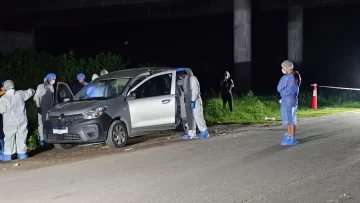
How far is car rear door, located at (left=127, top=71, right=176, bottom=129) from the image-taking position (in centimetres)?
1306

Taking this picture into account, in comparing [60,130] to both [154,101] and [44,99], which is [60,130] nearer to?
[44,99]

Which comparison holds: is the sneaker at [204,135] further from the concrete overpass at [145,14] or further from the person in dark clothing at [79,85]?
the concrete overpass at [145,14]

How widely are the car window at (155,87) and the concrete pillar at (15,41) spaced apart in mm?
21482

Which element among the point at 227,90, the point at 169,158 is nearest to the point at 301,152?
the point at 169,158

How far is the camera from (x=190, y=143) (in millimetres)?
12945

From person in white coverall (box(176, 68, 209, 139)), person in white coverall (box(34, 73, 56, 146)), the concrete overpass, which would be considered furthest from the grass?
the concrete overpass

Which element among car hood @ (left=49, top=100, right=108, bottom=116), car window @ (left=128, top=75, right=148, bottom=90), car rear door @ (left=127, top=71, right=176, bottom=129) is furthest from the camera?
car window @ (left=128, top=75, right=148, bottom=90)

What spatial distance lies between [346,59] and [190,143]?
121 ft

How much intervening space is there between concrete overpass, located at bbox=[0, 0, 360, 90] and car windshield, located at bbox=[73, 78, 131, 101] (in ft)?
54.0

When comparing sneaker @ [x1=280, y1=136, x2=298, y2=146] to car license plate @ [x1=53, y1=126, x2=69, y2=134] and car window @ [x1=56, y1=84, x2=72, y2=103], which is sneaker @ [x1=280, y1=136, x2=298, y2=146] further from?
car window @ [x1=56, y1=84, x2=72, y2=103]

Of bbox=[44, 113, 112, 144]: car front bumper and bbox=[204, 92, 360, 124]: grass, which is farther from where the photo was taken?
bbox=[204, 92, 360, 124]: grass

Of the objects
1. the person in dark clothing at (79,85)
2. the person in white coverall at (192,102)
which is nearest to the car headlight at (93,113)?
the person in white coverall at (192,102)

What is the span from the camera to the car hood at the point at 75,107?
12.3 m

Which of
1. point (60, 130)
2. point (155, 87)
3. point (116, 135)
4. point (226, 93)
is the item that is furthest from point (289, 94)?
point (226, 93)
